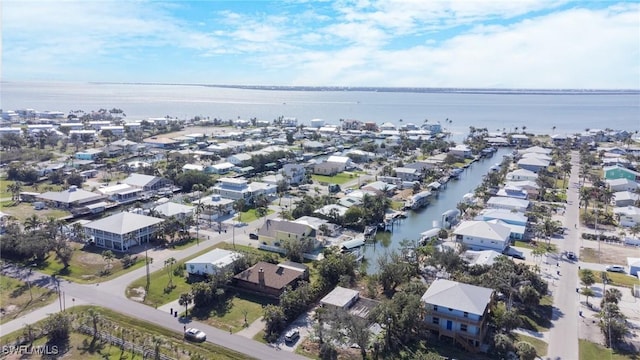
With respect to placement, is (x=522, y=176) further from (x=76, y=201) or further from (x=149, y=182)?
(x=76, y=201)

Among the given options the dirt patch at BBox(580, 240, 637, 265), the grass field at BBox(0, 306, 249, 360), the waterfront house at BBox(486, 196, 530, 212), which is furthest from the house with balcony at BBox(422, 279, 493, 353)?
the waterfront house at BBox(486, 196, 530, 212)

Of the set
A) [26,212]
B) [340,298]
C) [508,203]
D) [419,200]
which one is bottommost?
[26,212]

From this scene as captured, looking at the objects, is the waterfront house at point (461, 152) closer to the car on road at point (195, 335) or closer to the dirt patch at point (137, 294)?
the dirt patch at point (137, 294)

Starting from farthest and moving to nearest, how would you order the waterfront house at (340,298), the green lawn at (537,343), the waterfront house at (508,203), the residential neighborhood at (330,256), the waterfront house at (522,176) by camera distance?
the waterfront house at (522,176)
the waterfront house at (508,203)
the waterfront house at (340,298)
the residential neighborhood at (330,256)
the green lawn at (537,343)

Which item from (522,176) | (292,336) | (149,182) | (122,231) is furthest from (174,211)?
(522,176)

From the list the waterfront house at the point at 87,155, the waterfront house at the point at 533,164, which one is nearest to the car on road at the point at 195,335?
the waterfront house at the point at 533,164

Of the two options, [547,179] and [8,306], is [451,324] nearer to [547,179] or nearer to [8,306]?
[8,306]
